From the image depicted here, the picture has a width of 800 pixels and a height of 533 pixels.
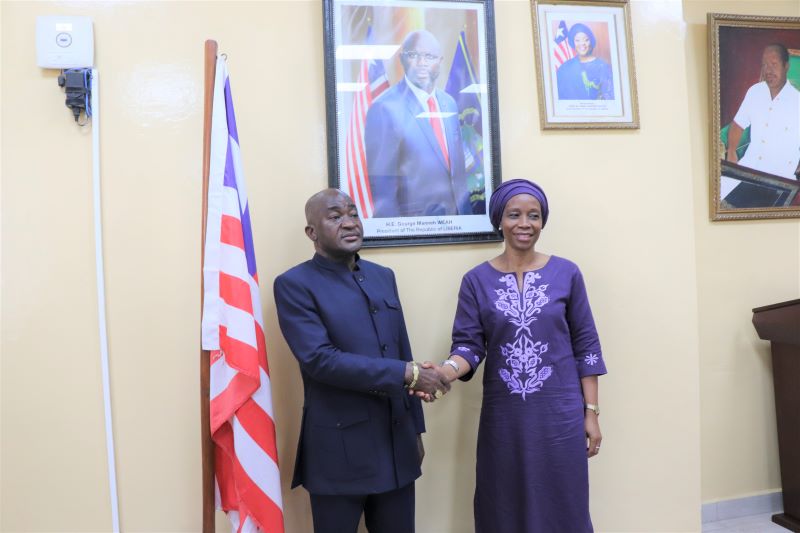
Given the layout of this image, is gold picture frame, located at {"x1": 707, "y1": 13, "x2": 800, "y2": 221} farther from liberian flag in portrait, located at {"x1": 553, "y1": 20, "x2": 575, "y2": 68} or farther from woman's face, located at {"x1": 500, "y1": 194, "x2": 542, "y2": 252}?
woman's face, located at {"x1": 500, "y1": 194, "x2": 542, "y2": 252}

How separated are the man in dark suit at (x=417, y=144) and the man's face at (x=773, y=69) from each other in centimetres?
168

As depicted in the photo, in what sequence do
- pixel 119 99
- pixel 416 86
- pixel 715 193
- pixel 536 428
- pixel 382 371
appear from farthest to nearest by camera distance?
pixel 715 193, pixel 416 86, pixel 119 99, pixel 536 428, pixel 382 371

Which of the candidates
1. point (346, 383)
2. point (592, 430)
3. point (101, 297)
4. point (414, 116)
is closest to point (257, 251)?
point (101, 297)

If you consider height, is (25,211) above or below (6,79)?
below

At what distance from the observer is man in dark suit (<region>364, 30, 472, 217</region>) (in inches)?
82.7

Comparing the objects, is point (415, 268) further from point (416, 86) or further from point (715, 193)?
point (715, 193)

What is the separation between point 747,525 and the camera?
8.44ft

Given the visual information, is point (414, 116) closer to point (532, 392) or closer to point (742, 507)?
point (532, 392)

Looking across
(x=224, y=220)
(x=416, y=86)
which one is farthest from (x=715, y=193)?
(x=224, y=220)

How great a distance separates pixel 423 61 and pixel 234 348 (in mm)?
1316

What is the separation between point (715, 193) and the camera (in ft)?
8.63

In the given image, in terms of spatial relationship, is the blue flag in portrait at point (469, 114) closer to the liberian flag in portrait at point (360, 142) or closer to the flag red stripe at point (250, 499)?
the liberian flag in portrait at point (360, 142)

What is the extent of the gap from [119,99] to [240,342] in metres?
1.04

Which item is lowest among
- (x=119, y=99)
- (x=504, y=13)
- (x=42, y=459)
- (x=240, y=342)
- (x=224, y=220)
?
(x=42, y=459)
